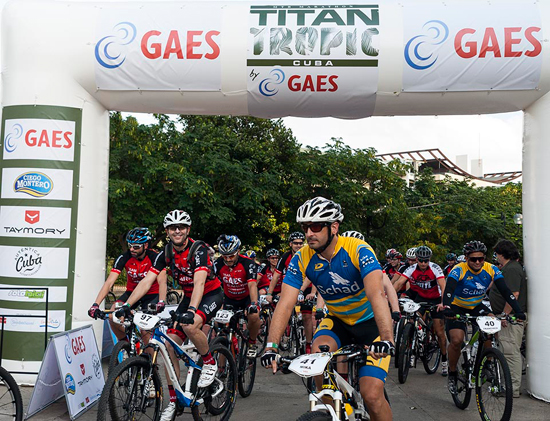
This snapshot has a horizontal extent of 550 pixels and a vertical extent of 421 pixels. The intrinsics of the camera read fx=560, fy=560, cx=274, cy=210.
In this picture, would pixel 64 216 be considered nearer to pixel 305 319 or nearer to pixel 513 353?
pixel 305 319

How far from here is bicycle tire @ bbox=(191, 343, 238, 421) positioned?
19.2ft

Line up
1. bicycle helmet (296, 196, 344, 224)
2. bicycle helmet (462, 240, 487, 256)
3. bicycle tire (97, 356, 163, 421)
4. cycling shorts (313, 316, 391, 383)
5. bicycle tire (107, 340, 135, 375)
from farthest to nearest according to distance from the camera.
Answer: bicycle helmet (462, 240, 487, 256), bicycle tire (107, 340, 135, 375), bicycle tire (97, 356, 163, 421), cycling shorts (313, 316, 391, 383), bicycle helmet (296, 196, 344, 224)

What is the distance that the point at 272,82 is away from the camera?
756 centimetres

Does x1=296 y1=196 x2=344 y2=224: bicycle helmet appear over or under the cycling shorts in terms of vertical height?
over

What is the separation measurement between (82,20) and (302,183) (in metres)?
15.6

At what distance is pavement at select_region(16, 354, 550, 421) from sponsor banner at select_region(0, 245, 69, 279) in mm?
1479

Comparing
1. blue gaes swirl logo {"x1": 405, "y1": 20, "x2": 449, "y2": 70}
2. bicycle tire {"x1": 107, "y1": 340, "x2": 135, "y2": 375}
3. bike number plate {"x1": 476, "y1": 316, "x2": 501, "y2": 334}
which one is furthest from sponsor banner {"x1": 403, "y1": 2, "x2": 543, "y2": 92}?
bicycle tire {"x1": 107, "y1": 340, "x2": 135, "y2": 375}

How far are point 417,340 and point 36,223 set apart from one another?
20.0 ft

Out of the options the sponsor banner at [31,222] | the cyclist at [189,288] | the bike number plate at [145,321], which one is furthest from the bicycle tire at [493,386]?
the sponsor banner at [31,222]

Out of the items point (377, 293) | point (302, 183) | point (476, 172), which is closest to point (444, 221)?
point (302, 183)

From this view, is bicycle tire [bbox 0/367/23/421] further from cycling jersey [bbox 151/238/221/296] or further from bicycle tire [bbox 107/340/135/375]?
cycling jersey [bbox 151/238/221/296]

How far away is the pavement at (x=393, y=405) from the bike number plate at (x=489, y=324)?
108 centimetres

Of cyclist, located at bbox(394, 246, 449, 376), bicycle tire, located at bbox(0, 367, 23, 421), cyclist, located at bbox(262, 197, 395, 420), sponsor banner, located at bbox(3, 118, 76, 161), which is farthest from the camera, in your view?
cyclist, located at bbox(394, 246, 449, 376)

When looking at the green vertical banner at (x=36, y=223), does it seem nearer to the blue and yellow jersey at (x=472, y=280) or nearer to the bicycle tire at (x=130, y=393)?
the bicycle tire at (x=130, y=393)
